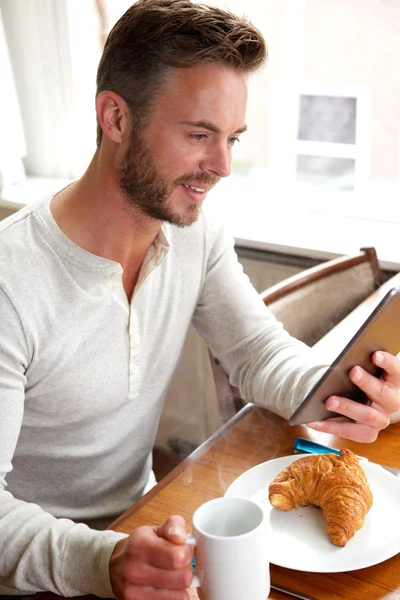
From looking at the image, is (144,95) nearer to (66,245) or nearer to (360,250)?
(66,245)

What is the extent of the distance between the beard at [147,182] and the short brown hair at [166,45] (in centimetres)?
5

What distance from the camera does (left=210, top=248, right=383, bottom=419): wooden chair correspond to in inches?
56.0

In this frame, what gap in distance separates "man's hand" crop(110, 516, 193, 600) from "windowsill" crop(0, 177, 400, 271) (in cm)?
116

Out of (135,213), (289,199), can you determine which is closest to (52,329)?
(135,213)

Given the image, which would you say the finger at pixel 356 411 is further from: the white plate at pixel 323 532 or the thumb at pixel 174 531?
the thumb at pixel 174 531

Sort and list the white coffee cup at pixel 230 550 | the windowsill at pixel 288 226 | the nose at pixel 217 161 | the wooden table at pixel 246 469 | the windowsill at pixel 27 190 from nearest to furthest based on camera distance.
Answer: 1. the white coffee cup at pixel 230 550
2. the wooden table at pixel 246 469
3. the nose at pixel 217 161
4. the windowsill at pixel 288 226
5. the windowsill at pixel 27 190

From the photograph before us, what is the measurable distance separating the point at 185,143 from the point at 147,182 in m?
0.09

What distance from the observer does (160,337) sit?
1.24m

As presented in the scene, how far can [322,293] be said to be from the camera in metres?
1.57

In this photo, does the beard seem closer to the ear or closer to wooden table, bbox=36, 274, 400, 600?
the ear

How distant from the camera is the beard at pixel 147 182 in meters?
1.12

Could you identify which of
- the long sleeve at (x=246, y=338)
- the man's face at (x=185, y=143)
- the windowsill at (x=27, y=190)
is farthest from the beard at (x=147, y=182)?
the windowsill at (x=27, y=190)

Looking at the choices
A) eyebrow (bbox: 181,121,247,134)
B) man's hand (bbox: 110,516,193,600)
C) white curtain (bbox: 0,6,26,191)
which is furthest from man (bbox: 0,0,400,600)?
white curtain (bbox: 0,6,26,191)

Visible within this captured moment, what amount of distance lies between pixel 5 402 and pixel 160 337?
35cm
